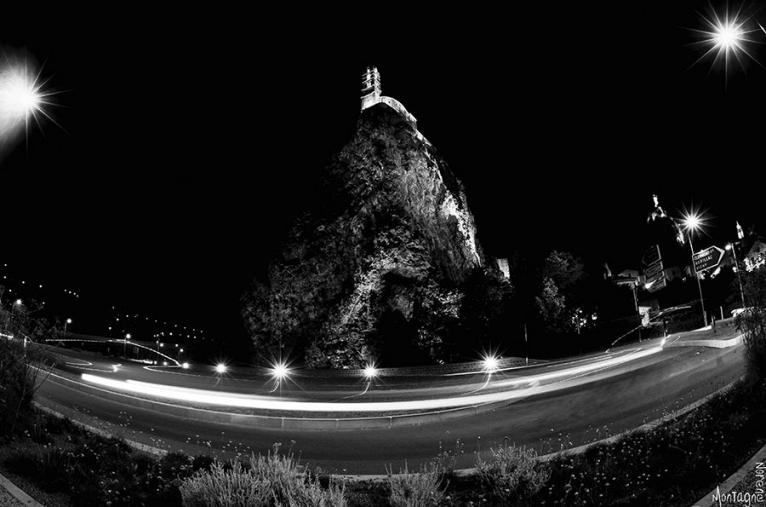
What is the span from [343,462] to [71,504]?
5926mm

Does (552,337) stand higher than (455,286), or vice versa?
(455,286)

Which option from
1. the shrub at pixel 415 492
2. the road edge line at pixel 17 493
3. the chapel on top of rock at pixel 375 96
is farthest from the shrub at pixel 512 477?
the chapel on top of rock at pixel 375 96

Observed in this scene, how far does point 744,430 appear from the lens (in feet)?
24.1

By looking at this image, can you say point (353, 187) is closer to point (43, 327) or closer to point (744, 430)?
point (43, 327)

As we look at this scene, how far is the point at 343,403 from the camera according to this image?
667 inches

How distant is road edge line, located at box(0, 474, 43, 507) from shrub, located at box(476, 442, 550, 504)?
6431 mm

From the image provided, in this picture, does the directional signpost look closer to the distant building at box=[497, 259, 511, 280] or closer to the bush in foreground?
the bush in foreground

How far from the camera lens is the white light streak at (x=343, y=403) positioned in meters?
16.5

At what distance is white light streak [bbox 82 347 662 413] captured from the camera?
1647cm

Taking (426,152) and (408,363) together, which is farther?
(426,152)

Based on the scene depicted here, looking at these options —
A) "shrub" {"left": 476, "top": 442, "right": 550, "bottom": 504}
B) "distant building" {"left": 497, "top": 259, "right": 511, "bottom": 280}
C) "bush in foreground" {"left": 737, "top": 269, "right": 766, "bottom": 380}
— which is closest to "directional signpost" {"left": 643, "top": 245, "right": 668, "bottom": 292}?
"bush in foreground" {"left": 737, "top": 269, "right": 766, "bottom": 380}

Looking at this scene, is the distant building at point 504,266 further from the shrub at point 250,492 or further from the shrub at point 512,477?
the shrub at point 250,492

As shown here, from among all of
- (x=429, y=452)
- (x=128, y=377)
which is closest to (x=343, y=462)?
(x=429, y=452)

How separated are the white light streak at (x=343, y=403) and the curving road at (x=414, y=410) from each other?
0.16 ft
